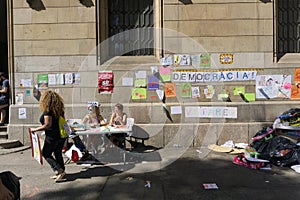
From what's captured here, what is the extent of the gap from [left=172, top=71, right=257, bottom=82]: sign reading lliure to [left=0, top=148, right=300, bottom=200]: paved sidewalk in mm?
2243

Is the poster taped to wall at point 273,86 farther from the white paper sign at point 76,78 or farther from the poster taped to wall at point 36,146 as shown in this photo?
the poster taped to wall at point 36,146

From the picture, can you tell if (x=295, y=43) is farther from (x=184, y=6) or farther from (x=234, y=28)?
(x=184, y=6)

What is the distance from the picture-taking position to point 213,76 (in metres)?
8.03

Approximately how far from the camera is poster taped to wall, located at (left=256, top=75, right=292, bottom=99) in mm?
7992

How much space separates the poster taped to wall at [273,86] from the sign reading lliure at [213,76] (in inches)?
10.3

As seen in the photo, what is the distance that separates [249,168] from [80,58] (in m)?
4.93

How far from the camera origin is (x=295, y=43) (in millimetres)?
8250

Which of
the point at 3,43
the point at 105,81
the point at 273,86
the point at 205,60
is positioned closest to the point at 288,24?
the point at 273,86

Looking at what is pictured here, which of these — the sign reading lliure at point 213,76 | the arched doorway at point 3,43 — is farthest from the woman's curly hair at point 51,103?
the arched doorway at point 3,43

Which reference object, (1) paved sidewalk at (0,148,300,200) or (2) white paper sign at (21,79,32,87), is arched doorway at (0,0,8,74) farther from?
(1) paved sidewalk at (0,148,300,200)

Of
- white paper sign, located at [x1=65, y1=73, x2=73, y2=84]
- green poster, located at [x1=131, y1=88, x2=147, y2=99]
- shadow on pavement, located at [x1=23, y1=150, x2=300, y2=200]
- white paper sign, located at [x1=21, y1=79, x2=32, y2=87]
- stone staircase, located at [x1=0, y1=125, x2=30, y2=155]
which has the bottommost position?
shadow on pavement, located at [x1=23, y1=150, x2=300, y2=200]

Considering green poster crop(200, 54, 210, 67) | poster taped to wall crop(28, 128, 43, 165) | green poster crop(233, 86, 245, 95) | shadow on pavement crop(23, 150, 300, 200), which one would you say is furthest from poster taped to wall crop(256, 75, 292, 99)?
poster taped to wall crop(28, 128, 43, 165)

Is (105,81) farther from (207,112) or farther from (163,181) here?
(163,181)

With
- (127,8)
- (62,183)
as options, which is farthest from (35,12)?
(62,183)
